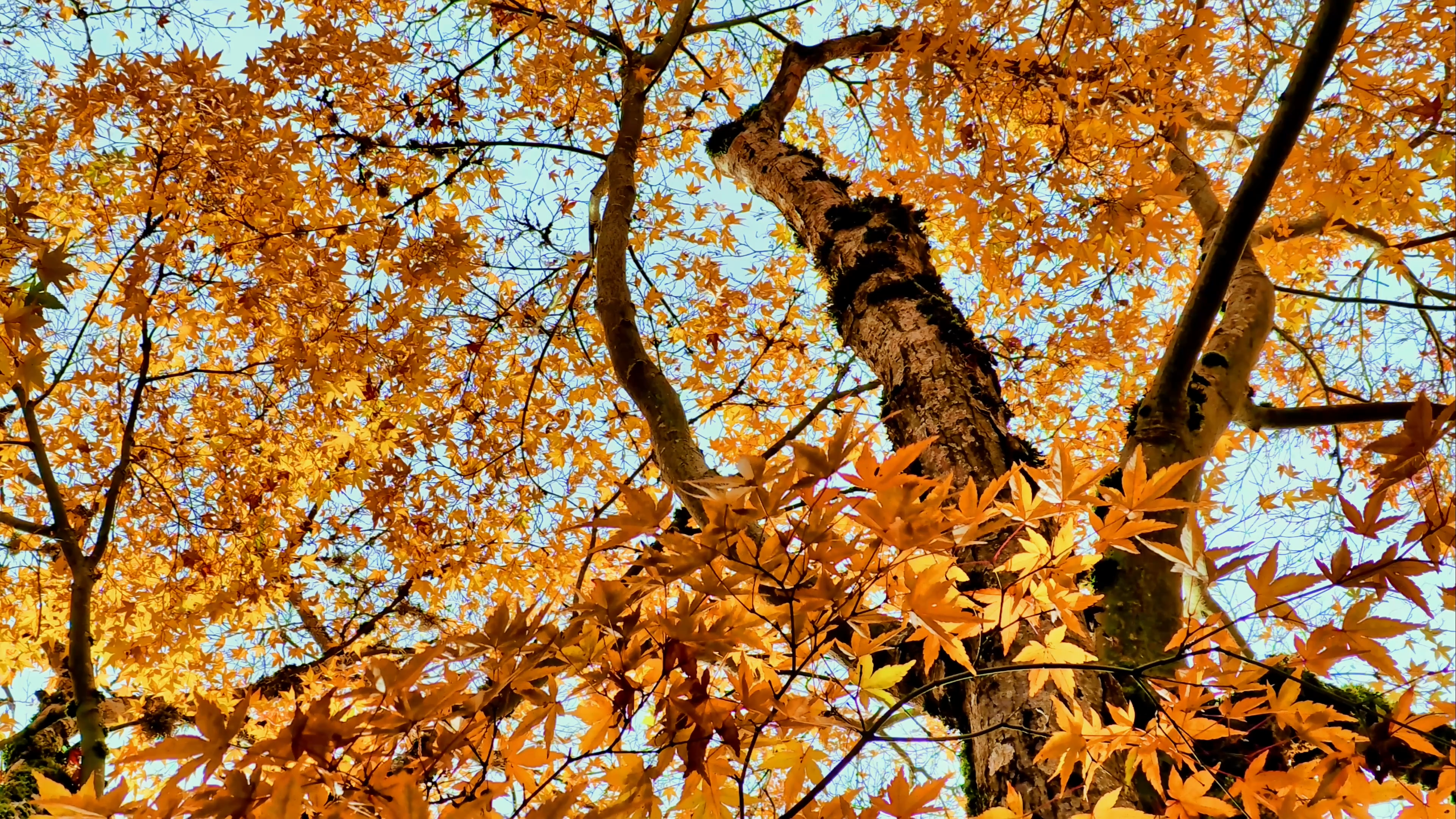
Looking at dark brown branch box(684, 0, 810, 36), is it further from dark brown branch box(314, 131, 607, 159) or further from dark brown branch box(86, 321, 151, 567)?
dark brown branch box(86, 321, 151, 567)

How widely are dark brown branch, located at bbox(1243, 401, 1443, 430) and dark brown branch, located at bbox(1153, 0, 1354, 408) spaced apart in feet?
2.40

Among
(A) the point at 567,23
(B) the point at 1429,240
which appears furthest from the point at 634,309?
(B) the point at 1429,240

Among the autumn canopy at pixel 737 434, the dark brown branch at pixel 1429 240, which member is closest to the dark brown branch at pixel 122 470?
the autumn canopy at pixel 737 434

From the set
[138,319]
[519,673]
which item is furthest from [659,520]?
[138,319]

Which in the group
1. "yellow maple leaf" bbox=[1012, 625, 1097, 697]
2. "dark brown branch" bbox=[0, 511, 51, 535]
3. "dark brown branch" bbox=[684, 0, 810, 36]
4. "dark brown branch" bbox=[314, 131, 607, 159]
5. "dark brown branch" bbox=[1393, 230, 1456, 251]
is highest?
"dark brown branch" bbox=[684, 0, 810, 36]

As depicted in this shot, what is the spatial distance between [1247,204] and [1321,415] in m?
1.08

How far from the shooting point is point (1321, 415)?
2537 mm

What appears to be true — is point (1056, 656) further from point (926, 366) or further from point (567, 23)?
point (567, 23)

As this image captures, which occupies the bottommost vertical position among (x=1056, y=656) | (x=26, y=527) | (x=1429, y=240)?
(x=1056, y=656)

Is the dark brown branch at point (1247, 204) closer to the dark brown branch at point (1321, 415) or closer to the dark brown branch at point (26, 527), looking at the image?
the dark brown branch at point (1321, 415)

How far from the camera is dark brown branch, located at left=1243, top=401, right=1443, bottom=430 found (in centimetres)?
236

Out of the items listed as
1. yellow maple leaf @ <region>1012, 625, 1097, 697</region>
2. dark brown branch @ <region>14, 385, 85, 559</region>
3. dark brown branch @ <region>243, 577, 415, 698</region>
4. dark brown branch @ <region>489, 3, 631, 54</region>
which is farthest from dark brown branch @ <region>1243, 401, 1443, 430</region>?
dark brown branch @ <region>14, 385, 85, 559</region>

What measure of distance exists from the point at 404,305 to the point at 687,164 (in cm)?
197

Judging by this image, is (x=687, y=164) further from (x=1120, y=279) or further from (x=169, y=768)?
(x=169, y=768)
